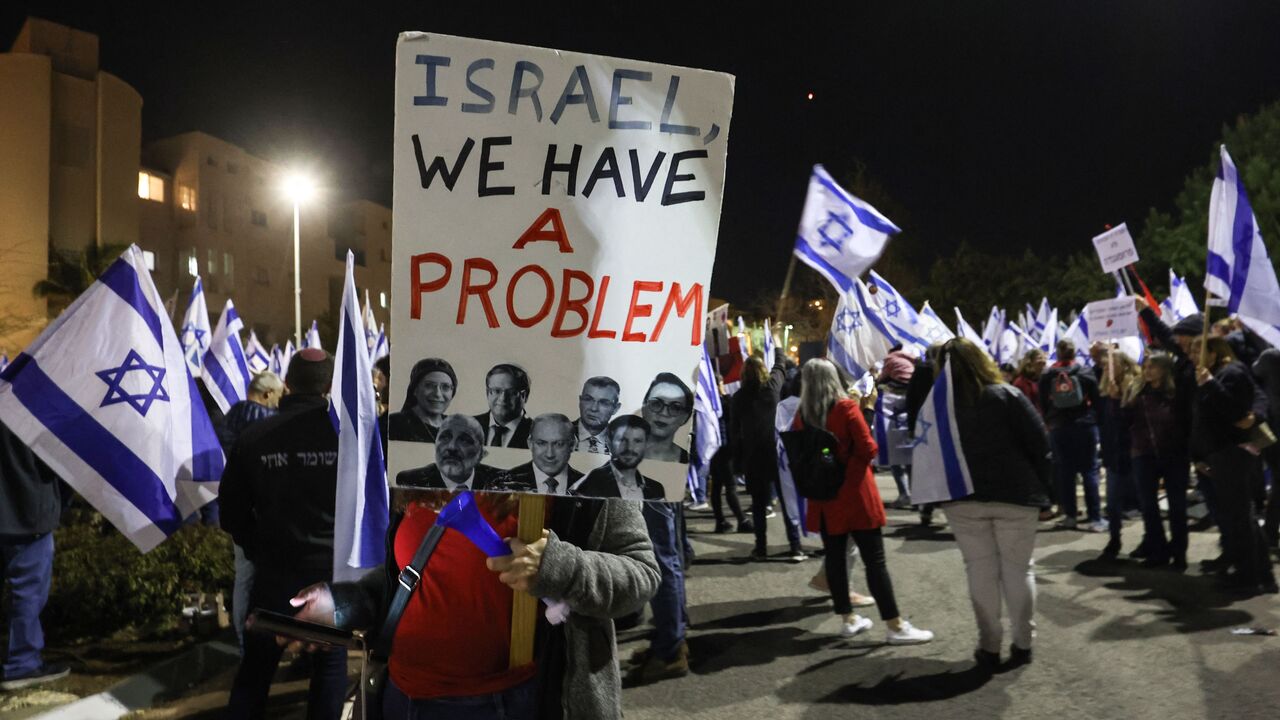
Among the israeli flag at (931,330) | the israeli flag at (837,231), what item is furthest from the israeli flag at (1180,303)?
the israeli flag at (837,231)

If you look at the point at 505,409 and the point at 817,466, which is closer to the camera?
the point at 505,409

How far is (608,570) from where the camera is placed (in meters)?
2.31

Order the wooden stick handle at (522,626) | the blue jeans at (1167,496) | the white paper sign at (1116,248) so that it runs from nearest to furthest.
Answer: the wooden stick handle at (522,626), the blue jeans at (1167,496), the white paper sign at (1116,248)

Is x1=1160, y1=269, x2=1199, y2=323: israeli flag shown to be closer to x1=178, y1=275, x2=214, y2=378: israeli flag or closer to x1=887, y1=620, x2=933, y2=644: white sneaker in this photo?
Result: x1=887, y1=620, x2=933, y2=644: white sneaker

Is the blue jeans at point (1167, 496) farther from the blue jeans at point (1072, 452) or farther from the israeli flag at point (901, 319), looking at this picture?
the israeli flag at point (901, 319)

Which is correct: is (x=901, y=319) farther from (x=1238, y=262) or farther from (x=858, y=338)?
(x=1238, y=262)

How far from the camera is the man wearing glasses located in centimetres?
231

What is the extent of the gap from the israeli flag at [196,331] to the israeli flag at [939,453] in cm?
918

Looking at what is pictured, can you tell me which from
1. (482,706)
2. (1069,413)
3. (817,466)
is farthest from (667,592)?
(1069,413)

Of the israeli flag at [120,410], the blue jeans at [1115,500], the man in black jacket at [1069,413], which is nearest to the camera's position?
the israeli flag at [120,410]

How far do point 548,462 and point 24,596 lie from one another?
5145 millimetres

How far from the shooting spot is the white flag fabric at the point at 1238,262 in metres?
7.20

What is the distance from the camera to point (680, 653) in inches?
238

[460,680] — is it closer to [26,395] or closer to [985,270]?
[26,395]
